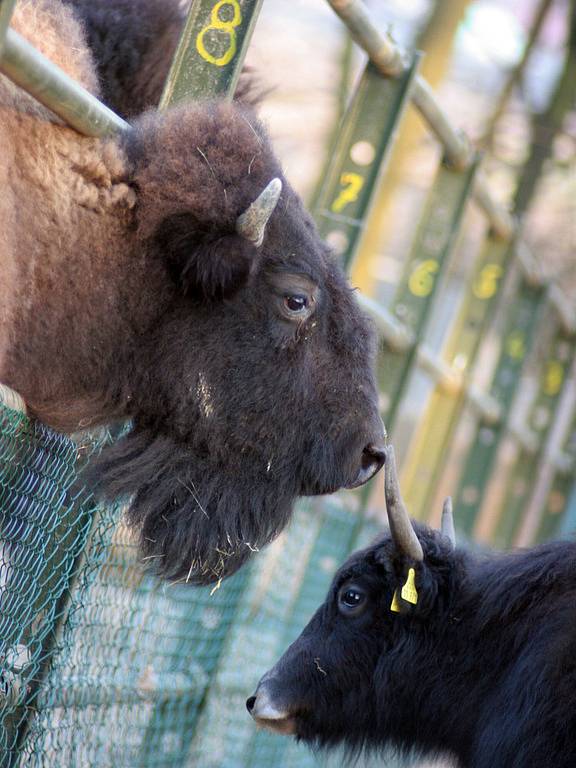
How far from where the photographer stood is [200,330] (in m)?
3.52

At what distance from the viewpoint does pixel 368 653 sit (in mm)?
4707

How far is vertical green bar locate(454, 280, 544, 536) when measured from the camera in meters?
9.20

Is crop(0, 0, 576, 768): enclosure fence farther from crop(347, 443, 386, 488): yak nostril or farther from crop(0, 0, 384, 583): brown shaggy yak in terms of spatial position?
crop(347, 443, 386, 488): yak nostril

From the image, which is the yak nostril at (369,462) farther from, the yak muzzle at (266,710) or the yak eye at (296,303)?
the yak muzzle at (266,710)

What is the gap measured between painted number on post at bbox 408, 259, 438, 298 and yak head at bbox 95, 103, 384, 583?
116 inches

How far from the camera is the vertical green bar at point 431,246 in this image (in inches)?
262

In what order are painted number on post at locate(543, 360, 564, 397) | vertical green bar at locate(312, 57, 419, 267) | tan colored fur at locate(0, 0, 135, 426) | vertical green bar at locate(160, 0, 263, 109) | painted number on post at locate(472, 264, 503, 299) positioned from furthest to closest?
1. painted number on post at locate(543, 360, 564, 397)
2. painted number on post at locate(472, 264, 503, 299)
3. vertical green bar at locate(312, 57, 419, 267)
4. vertical green bar at locate(160, 0, 263, 109)
5. tan colored fur at locate(0, 0, 135, 426)

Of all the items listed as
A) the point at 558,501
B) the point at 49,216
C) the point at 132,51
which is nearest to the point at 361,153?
the point at 132,51

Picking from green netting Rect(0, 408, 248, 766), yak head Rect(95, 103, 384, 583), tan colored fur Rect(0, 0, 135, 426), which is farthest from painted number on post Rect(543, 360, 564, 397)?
tan colored fur Rect(0, 0, 135, 426)

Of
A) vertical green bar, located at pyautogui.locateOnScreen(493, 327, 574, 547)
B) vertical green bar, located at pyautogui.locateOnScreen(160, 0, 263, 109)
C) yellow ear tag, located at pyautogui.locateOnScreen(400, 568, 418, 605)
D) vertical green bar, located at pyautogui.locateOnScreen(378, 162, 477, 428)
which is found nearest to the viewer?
vertical green bar, located at pyautogui.locateOnScreen(160, 0, 263, 109)

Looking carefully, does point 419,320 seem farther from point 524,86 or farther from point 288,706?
point 524,86

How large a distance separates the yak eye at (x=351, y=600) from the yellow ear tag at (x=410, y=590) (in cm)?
25

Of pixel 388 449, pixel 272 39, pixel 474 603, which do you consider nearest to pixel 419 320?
pixel 474 603

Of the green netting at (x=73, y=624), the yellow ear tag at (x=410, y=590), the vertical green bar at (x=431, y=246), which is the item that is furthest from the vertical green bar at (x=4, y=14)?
the vertical green bar at (x=431, y=246)
